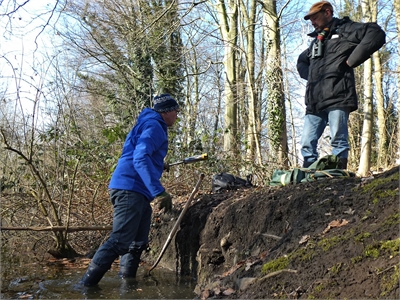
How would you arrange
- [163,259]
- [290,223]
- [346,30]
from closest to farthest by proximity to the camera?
[290,223]
[346,30]
[163,259]

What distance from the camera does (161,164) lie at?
5.60 meters

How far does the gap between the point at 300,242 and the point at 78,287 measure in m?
2.70

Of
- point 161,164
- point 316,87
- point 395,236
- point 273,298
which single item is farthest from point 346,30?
point 273,298

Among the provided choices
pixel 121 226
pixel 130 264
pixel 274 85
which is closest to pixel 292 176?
pixel 121 226

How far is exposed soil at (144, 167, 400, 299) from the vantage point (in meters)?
3.15

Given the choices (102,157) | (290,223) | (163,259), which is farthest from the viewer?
(102,157)

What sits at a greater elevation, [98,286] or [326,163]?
[326,163]

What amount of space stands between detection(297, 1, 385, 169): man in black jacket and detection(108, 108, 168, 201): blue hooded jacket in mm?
2140

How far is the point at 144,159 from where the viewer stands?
5.21 meters

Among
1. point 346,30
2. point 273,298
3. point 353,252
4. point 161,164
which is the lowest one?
point 273,298

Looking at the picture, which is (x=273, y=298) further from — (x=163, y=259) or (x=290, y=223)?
(x=163, y=259)

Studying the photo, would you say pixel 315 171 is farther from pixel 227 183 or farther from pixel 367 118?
pixel 367 118

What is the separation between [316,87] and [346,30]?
83 centimetres

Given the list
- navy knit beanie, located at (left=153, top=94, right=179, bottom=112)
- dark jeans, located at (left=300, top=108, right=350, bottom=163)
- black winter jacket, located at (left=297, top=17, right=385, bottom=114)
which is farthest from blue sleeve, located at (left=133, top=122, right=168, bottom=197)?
black winter jacket, located at (left=297, top=17, right=385, bottom=114)
